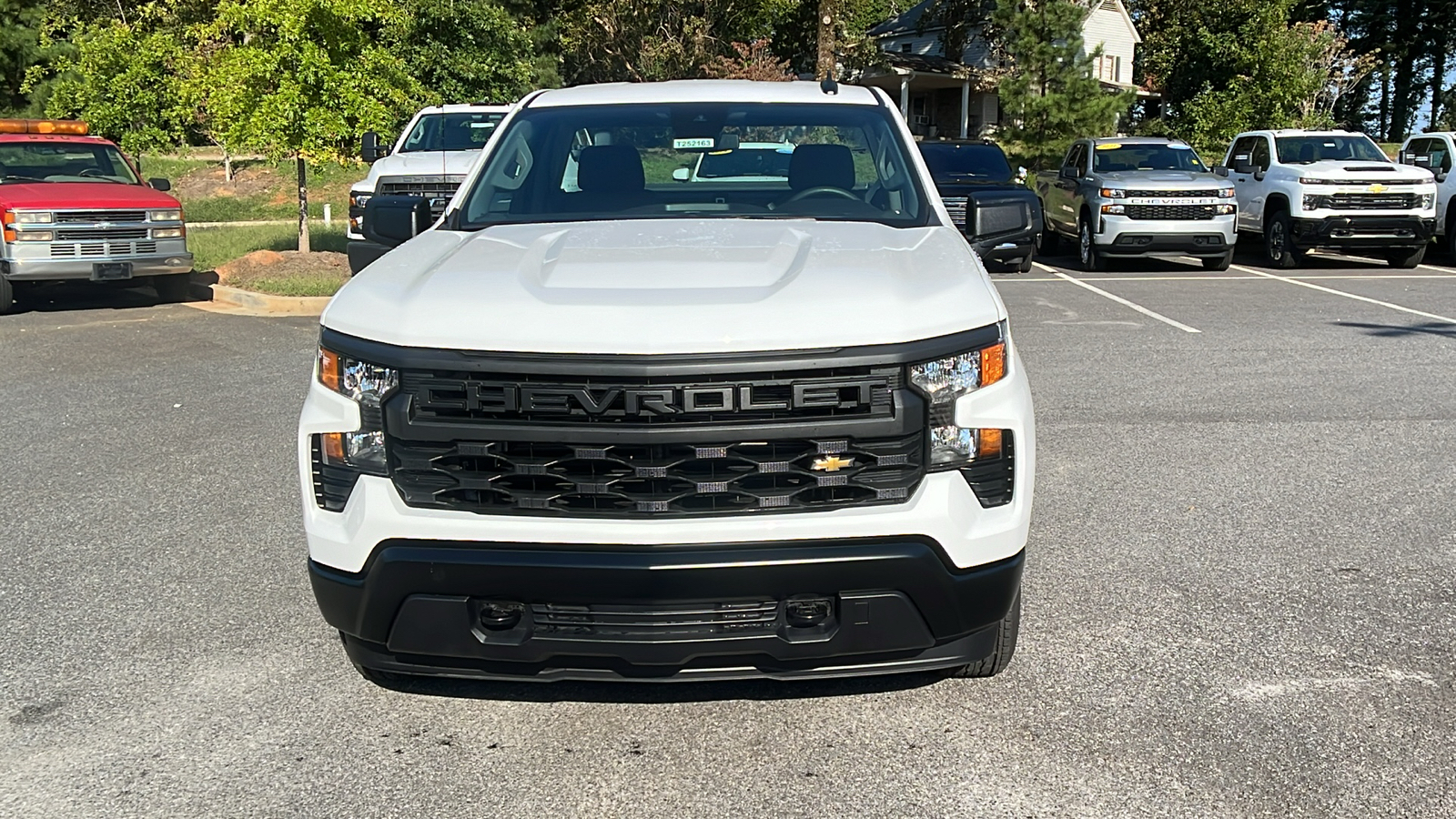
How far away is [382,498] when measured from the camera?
3.34 m

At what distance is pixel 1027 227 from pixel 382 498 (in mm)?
2798

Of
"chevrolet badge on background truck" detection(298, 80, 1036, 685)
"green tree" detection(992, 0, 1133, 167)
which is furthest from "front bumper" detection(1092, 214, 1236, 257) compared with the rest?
"green tree" detection(992, 0, 1133, 167)

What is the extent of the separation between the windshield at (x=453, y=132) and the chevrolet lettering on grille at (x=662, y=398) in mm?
11571

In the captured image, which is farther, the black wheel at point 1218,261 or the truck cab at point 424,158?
the black wheel at point 1218,261

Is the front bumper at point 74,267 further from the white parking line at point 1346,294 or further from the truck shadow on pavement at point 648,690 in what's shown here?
the white parking line at point 1346,294

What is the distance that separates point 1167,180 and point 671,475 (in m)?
14.4

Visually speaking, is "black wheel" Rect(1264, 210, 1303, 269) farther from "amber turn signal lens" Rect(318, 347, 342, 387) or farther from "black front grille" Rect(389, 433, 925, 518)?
"amber turn signal lens" Rect(318, 347, 342, 387)

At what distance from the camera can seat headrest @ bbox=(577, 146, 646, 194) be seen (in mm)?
4909

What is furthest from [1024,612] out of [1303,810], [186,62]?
[186,62]

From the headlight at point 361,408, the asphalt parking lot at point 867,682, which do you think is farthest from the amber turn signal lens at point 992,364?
the headlight at point 361,408

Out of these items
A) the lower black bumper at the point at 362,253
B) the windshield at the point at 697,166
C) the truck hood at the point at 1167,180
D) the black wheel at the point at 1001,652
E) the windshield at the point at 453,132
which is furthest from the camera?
the truck hood at the point at 1167,180

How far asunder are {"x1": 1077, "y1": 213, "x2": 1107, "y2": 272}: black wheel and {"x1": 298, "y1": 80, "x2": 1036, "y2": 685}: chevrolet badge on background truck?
13.8 m

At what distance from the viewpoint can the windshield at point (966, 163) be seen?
1662 centimetres

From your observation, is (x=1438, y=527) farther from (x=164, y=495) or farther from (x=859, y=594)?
(x=164, y=495)
